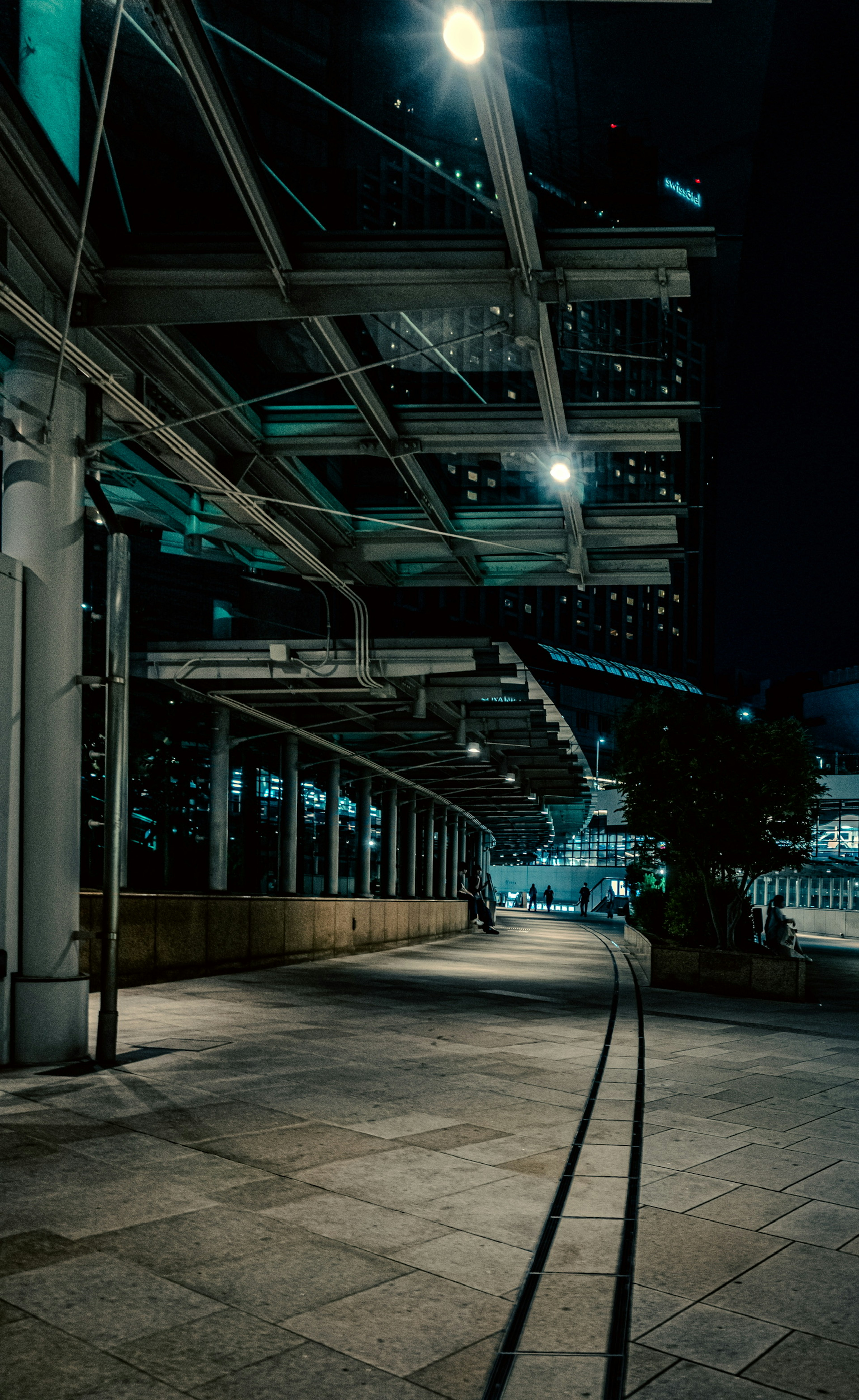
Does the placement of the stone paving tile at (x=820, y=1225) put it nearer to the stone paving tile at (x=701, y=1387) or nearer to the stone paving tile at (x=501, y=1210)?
the stone paving tile at (x=501, y=1210)

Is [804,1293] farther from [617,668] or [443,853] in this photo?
[617,668]

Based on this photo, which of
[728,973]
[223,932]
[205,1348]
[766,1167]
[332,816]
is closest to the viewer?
[205,1348]

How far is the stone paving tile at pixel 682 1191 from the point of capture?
4.99 metres

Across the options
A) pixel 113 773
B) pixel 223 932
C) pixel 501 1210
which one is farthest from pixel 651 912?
pixel 501 1210

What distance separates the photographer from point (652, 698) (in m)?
21.5

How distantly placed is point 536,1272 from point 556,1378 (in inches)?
35.5

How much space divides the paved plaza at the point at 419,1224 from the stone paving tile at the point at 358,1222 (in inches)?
0.6

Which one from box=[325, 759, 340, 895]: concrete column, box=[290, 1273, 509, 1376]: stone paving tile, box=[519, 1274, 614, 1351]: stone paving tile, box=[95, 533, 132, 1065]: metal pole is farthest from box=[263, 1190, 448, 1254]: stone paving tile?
box=[325, 759, 340, 895]: concrete column

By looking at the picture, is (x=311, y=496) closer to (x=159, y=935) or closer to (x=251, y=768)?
(x=159, y=935)

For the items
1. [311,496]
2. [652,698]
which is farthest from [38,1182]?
[652,698]

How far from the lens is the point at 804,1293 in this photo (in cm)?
390

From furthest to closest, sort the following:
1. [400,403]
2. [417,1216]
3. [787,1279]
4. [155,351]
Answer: [400,403], [155,351], [417,1216], [787,1279]

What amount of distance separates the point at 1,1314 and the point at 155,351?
23.1 feet

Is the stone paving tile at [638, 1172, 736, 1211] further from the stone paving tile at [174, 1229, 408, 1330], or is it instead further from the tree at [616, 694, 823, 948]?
the tree at [616, 694, 823, 948]
